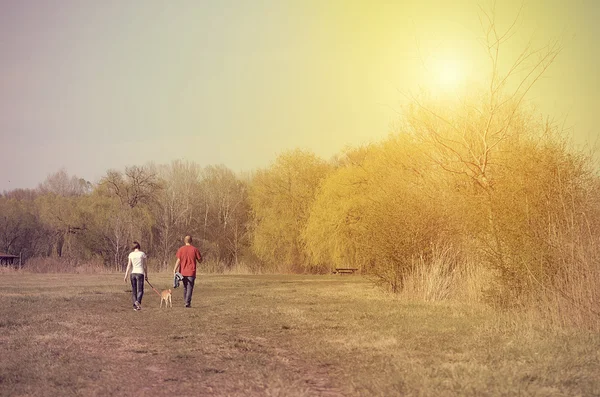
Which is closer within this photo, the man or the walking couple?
the walking couple

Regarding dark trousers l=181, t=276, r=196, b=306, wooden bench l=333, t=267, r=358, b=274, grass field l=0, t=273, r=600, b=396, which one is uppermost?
wooden bench l=333, t=267, r=358, b=274

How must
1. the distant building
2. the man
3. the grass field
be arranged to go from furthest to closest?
the distant building → the man → the grass field

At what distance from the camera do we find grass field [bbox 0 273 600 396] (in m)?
8.17

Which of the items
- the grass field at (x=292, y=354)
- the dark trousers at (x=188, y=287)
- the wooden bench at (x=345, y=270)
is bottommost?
the grass field at (x=292, y=354)

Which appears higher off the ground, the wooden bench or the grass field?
the wooden bench

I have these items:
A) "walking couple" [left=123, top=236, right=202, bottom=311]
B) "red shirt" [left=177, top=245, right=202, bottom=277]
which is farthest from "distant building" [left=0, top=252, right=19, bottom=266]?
"red shirt" [left=177, top=245, right=202, bottom=277]

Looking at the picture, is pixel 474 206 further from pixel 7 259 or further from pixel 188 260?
pixel 7 259

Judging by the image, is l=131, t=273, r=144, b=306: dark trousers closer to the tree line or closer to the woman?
the woman

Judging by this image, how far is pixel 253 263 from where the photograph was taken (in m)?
Answer: 66.0

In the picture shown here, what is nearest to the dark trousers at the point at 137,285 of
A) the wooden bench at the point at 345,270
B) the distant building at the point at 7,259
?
the wooden bench at the point at 345,270

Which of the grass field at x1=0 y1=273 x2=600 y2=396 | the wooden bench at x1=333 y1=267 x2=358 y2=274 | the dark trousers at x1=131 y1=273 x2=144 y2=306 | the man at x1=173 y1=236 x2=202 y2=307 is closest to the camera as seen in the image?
the grass field at x1=0 y1=273 x2=600 y2=396

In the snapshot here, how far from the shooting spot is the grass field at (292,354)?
817 centimetres

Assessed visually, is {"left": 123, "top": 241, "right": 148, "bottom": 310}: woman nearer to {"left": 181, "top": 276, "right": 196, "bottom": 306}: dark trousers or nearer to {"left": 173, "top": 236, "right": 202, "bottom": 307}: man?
{"left": 173, "top": 236, "right": 202, "bottom": 307}: man

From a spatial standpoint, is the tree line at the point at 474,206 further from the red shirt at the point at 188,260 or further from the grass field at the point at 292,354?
the red shirt at the point at 188,260
